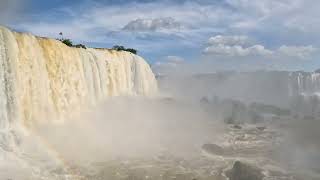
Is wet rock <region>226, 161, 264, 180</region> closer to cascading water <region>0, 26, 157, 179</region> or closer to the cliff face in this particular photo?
cascading water <region>0, 26, 157, 179</region>

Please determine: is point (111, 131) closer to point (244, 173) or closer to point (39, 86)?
point (39, 86)

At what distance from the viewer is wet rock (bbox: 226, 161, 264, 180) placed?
1998 cm

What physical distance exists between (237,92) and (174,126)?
45.5 metres

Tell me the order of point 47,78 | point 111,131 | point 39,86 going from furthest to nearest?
1. point 111,131
2. point 47,78
3. point 39,86

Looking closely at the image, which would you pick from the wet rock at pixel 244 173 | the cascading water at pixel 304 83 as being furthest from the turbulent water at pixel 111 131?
the cascading water at pixel 304 83

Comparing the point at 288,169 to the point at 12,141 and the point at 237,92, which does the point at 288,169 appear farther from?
the point at 237,92

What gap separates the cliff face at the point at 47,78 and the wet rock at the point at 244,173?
10184 millimetres

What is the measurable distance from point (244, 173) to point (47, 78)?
40.4ft

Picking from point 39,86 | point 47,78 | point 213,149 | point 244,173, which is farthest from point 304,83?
point 244,173

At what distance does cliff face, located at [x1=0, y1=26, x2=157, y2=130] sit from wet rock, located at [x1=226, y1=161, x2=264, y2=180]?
33.4 ft

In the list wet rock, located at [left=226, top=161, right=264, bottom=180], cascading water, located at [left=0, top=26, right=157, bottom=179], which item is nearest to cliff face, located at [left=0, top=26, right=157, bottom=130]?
cascading water, located at [left=0, top=26, right=157, bottom=179]

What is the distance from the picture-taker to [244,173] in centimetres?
2042

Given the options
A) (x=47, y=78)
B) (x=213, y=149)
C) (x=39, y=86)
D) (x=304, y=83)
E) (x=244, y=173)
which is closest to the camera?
(x=244, y=173)

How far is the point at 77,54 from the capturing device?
31.4m
